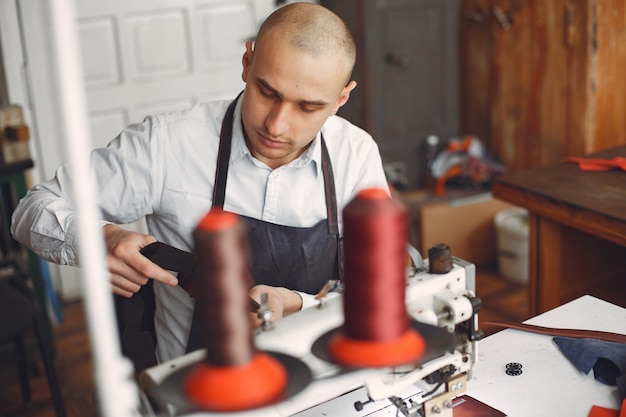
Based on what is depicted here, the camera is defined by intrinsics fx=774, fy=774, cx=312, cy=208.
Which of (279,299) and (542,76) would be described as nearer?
(279,299)

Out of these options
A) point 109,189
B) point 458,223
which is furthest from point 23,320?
point 458,223

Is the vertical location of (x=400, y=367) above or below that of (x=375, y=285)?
below

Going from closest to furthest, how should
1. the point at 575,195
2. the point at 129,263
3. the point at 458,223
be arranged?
the point at 129,263
the point at 575,195
the point at 458,223

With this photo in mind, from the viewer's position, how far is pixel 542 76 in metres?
4.44

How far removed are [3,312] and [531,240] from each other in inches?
75.6

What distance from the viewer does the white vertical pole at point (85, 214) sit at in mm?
721

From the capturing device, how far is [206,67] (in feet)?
13.9

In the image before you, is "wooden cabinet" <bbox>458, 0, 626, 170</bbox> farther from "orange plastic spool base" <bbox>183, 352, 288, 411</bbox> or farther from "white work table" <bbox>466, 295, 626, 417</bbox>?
"orange plastic spool base" <bbox>183, 352, 288, 411</bbox>

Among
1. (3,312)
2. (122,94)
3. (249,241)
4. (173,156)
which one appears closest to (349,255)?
(249,241)

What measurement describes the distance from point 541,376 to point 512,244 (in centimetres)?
251


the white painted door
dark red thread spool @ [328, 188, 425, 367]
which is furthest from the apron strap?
the white painted door

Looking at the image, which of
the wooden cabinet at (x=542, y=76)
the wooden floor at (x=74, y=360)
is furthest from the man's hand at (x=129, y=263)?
the wooden cabinet at (x=542, y=76)

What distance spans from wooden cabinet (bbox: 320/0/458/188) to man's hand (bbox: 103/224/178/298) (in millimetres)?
2961

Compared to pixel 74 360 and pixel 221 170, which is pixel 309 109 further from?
pixel 74 360
